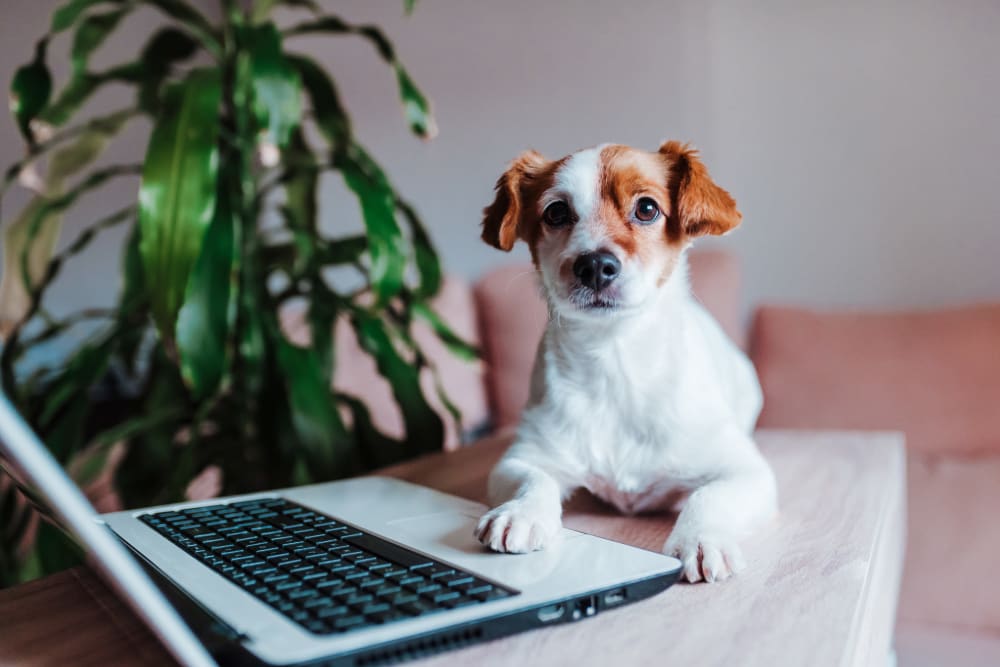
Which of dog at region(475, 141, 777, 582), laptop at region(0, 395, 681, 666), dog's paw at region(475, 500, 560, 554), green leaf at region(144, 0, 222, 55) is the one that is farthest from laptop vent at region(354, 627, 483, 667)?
green leaf at region(144, 0, 222, 55)

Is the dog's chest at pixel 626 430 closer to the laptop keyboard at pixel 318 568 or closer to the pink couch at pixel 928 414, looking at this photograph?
the laptop keyboard at pixel 318 568

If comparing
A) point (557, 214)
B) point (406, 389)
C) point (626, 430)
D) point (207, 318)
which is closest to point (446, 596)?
point (626, 430)

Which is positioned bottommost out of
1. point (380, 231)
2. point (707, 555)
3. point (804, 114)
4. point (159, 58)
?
point (707, 555)

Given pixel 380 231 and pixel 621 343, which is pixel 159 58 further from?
pixel 621 343

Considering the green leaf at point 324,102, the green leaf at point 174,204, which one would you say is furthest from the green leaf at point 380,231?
the green leaf at point 174,204

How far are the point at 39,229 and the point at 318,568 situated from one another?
1.06 meters

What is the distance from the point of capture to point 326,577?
1.86 feet

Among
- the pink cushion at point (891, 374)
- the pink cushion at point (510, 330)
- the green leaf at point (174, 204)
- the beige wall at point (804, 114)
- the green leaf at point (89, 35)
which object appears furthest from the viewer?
the pink cushion at point (510, 330)

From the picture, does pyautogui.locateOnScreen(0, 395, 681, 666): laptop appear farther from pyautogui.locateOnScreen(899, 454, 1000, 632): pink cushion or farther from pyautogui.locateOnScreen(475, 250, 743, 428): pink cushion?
pyautogui.locateOnScreen(475, 250, 743, 428): pink cushion

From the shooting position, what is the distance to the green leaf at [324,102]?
1431 millimetres

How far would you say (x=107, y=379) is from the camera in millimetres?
2445

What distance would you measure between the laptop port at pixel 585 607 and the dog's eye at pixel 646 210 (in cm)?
45

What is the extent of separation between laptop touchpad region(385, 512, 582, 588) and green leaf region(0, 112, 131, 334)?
973mm

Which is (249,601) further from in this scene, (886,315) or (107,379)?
(107,379)
